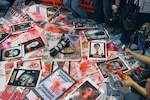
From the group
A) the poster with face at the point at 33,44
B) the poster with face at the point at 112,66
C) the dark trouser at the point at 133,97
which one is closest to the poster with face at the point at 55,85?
the poster with face at the point at 112,66

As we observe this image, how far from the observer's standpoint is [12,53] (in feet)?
9.22

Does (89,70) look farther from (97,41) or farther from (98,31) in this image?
(98,31)

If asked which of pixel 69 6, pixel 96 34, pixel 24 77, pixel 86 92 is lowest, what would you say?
pixel 86 92

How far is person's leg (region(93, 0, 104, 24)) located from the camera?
10.0ft

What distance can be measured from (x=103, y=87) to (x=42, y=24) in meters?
1.28

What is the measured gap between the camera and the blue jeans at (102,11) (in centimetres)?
294

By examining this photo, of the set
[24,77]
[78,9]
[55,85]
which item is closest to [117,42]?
[78,9]

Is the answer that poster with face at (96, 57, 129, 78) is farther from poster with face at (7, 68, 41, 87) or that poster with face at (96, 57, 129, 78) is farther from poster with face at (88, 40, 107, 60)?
poster with face at (7, 68, 41, 87)

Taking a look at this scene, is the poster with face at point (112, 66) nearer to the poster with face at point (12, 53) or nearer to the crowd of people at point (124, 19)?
the crowd of people at point (124, 19)

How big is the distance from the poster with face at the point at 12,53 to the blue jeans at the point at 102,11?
3.34 feet

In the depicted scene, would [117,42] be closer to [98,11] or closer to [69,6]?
[98,11]

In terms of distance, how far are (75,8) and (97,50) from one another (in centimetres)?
70

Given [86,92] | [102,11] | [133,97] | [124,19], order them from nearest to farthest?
1. [133,97]
2. [86,92]
3. [124,19]
4. [102,11]

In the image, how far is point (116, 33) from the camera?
3.03 metres
